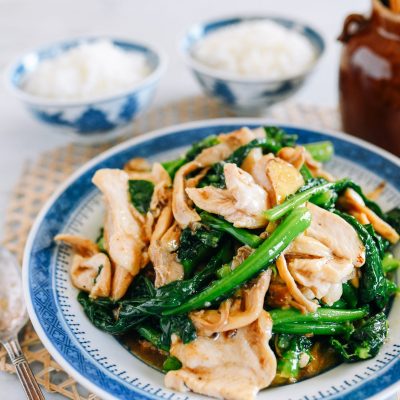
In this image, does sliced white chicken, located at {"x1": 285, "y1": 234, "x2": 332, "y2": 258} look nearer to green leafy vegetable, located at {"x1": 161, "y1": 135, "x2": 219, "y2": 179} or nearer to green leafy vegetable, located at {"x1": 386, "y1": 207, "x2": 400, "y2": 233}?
green leafy vegetable, located at {"x1": 386, "y1": 207, "x2": 400, "y2": 233}

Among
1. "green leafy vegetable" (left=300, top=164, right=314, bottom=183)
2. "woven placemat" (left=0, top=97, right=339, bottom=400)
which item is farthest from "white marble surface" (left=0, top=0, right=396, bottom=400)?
"green leafy vegetable" (left=300, top=164, right=314, bottom=183)

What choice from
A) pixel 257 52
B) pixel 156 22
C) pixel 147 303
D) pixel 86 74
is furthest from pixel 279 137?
pixel 156 22

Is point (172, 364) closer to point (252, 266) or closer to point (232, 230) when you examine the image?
point (252, 266)

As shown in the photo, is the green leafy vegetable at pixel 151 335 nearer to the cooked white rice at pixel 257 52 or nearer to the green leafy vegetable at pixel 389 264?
the green leafy vegetable at pixel 389 264

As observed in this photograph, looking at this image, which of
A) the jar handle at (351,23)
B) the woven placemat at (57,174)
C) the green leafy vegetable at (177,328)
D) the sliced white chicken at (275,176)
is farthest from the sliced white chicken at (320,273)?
the jar handle at (351,23)

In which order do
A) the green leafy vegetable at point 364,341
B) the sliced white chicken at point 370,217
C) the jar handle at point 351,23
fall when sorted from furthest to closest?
the jar handle at point 351,23, the sliced white chicken at point 370,217, the green leafy vegetable at point 364,341

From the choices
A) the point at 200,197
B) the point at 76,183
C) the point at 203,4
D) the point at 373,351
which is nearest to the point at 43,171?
the point at 76,183
